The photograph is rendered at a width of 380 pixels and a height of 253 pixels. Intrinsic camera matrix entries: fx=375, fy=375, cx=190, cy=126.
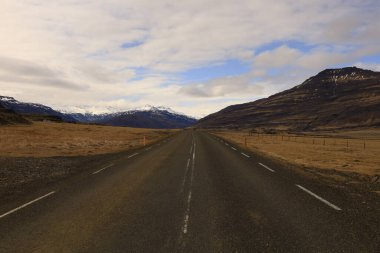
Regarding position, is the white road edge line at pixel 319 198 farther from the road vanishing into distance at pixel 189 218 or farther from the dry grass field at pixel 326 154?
the dry grass field at pixel 326 154

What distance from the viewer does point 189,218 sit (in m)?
9.73

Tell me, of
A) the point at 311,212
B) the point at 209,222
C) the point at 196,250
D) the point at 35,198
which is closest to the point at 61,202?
the point at 35,198

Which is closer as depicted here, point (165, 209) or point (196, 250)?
point (196, 250)

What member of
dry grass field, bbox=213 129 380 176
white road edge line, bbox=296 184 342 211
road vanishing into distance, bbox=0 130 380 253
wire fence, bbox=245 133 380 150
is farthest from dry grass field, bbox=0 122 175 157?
white road edge line, bbox=296 184 342 211

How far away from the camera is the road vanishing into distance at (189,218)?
7.62 metres

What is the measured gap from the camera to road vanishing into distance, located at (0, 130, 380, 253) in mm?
7621

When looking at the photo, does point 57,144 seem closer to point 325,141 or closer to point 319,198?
point 319,198

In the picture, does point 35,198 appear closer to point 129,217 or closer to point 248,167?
point 129,217

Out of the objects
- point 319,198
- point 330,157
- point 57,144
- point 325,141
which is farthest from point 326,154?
point 325,141

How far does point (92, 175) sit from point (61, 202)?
6.64m

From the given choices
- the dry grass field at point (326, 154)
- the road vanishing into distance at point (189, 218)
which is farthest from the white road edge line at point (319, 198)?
the dry grass field at point (326, 154)

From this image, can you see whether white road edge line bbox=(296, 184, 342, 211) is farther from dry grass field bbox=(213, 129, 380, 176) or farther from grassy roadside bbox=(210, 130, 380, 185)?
dry grass field bbox=(213, 129, 380, 176)

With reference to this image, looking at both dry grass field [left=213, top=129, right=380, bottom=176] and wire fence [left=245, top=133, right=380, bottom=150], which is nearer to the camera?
dry grass field [left=213, top=129, right=380, bottom=176]

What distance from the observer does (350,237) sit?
7961mm
